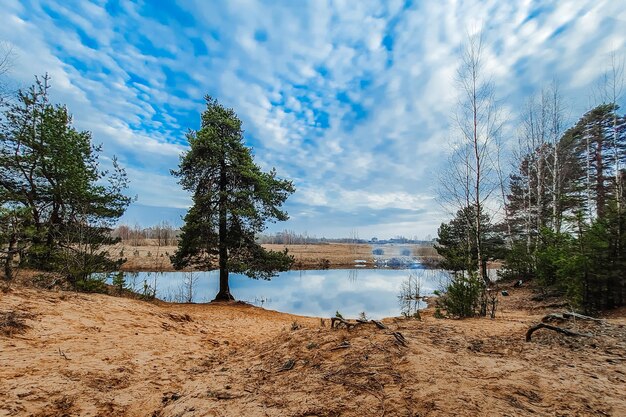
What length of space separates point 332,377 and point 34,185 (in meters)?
16.7

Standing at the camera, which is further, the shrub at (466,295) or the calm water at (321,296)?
the calm water at (321,296)

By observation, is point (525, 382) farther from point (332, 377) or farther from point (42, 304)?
point (42, 304)

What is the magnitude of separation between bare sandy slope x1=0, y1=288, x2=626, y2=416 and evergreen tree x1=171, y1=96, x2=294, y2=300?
7.70 metres

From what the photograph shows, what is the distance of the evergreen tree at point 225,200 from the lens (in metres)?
12.6

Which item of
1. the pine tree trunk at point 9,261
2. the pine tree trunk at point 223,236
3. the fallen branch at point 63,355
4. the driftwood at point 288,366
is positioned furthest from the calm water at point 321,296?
the driftwood at point 288,366

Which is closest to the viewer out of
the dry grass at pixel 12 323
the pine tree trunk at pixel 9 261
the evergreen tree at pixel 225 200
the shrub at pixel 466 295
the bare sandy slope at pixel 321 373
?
the bare sandy slope at pixel 321 373

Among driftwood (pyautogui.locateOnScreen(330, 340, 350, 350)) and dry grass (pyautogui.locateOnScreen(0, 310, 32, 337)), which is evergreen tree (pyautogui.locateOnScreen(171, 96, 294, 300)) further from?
driftwood (pyautogui.locateOnScreen(330, 340, 350, 350))

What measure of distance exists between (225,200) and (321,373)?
11.1 m

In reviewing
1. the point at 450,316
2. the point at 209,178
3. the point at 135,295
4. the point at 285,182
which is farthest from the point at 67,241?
the point at 450,316

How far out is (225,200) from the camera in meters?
13.0

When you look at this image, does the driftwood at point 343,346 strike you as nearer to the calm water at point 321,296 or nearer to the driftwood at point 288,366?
the driftwood at point 288,366

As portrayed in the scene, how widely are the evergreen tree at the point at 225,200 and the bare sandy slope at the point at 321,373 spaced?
770 centimetres

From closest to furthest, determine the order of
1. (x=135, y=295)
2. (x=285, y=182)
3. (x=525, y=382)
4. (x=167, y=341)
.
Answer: (x=525, y=382) → (x=167, y=341) → (x=135, y=295) → (x=285, y=182)

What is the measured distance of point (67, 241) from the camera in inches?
390
